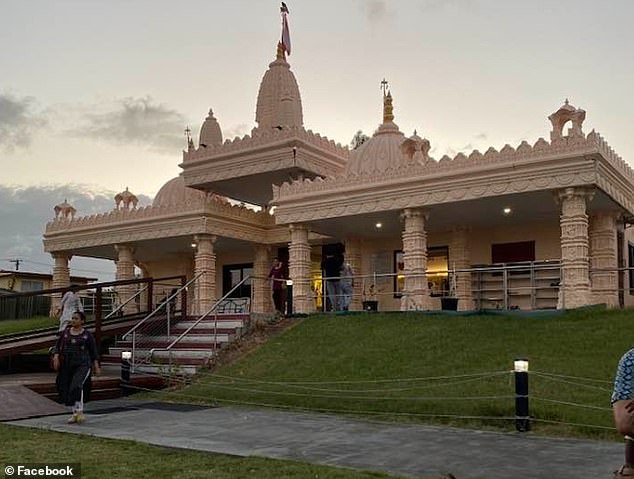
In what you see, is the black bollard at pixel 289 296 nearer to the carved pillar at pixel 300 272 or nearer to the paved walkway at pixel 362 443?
the carved pillar at pixel 300 272

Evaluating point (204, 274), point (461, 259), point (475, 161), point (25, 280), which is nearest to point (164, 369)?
point (204, 274)

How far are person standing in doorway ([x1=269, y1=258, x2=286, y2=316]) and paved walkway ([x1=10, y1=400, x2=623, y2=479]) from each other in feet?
32.0

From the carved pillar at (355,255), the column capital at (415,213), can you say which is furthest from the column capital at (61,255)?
the column capital at (415,213)

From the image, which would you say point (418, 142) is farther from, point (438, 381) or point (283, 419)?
point (283, 419)

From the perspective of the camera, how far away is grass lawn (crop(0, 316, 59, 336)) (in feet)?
72.5

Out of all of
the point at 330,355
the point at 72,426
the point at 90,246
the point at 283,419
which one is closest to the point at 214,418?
the point at 283,419

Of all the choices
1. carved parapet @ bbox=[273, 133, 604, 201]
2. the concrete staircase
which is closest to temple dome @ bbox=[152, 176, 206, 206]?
carved parapet @ bbox=[273, 133, 604, 201]

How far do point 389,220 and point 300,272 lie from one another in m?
3.20

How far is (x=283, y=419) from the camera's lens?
10.4 m

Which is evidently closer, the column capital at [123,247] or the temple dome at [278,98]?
the column capital at [123,247]

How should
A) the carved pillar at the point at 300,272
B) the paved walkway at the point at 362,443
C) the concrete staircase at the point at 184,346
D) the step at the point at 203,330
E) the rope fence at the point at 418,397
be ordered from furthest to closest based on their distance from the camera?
the carved pillar at the point at 300,272, the step at the point at 203,330, the concrete staircase at the point at 184,346, the rope fence at the point at 418,397, the paved walkway at the point at 362,443

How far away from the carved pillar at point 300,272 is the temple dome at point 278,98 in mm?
7770

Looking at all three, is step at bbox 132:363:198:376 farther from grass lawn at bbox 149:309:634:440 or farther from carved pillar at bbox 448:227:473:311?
carved pillar at bbox 448:227:473:311

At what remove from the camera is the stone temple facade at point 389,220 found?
680 inches
